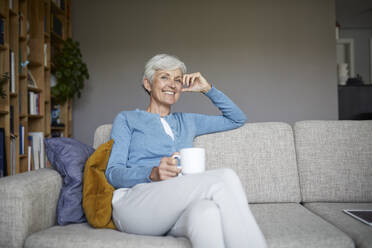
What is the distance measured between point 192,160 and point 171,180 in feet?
0.38

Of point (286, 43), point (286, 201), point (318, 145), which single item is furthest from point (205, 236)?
point (286, 43)

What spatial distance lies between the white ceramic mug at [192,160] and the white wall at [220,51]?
2.93 meters

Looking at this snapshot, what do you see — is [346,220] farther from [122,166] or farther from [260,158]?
[122,166]

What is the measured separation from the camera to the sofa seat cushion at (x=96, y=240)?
108cm

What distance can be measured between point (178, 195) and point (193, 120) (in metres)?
0.70

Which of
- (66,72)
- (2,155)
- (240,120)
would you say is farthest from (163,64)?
(66,72)

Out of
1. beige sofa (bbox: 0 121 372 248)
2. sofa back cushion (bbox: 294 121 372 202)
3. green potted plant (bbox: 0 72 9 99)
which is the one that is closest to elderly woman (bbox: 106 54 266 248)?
beige sofa (bbox: 0 121 372 248)

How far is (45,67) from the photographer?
3285mm

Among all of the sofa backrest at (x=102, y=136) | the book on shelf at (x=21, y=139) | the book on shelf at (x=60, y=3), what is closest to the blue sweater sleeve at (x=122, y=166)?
the sofa backrest at (x=102, y=136)

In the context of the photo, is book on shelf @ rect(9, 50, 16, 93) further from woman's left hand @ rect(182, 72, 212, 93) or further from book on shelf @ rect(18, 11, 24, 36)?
woman's left hand @ rect(182, 72, 212, 93)

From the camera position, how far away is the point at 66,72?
3473 millimetres

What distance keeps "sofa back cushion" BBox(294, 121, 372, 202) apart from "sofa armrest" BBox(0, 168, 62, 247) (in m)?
1.27

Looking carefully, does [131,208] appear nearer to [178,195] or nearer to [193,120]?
[178,195]

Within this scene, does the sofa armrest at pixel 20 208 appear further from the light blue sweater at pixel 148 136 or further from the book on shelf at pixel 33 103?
the book on shelf at pixel 33 103
